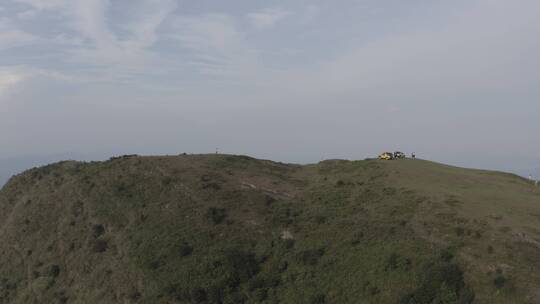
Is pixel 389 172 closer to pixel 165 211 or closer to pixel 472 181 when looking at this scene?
pixel 472 181

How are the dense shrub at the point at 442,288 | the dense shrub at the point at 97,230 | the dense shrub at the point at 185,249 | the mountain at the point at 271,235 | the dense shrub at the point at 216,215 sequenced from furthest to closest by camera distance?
1. the dense shrub at the point at 97,230
2. the dense shrub at the point at 216,215
3. the dense shrub at the point at 185,249
4. the mountain at the point at 271,235
5. the dense shrub at the point at 442,288

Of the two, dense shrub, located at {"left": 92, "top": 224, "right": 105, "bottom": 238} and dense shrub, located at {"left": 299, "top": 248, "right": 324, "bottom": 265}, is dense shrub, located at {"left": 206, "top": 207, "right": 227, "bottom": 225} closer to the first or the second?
dense shrub, located at {"left": 299, "top": 248, "right": 324, "bottom": 265}

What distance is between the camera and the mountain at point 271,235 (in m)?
32.7

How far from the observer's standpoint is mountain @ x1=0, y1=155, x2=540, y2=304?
107 feet

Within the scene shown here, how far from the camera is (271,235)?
4447 cm

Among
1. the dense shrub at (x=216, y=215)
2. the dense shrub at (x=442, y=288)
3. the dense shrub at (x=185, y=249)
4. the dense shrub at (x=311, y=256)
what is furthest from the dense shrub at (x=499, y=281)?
the dense shrub at (x=216, y=215)

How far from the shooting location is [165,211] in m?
52.2

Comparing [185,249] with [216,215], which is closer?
[185,249]

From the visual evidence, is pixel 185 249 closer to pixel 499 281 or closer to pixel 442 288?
pixel 442 288

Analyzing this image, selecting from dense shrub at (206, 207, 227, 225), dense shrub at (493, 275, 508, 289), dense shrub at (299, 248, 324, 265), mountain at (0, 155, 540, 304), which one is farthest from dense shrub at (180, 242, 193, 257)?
dense shrub at (493, 275, 508, 289)

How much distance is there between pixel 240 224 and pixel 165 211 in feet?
37.2

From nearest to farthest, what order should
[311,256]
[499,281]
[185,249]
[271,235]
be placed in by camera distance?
[499,281] → [311,256] → [185,249] → [271,235]

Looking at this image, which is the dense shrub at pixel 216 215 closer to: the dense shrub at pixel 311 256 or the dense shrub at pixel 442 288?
the dense shrub at pixel 311 256

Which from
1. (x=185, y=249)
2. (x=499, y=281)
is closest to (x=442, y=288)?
(x=499, y=281)
